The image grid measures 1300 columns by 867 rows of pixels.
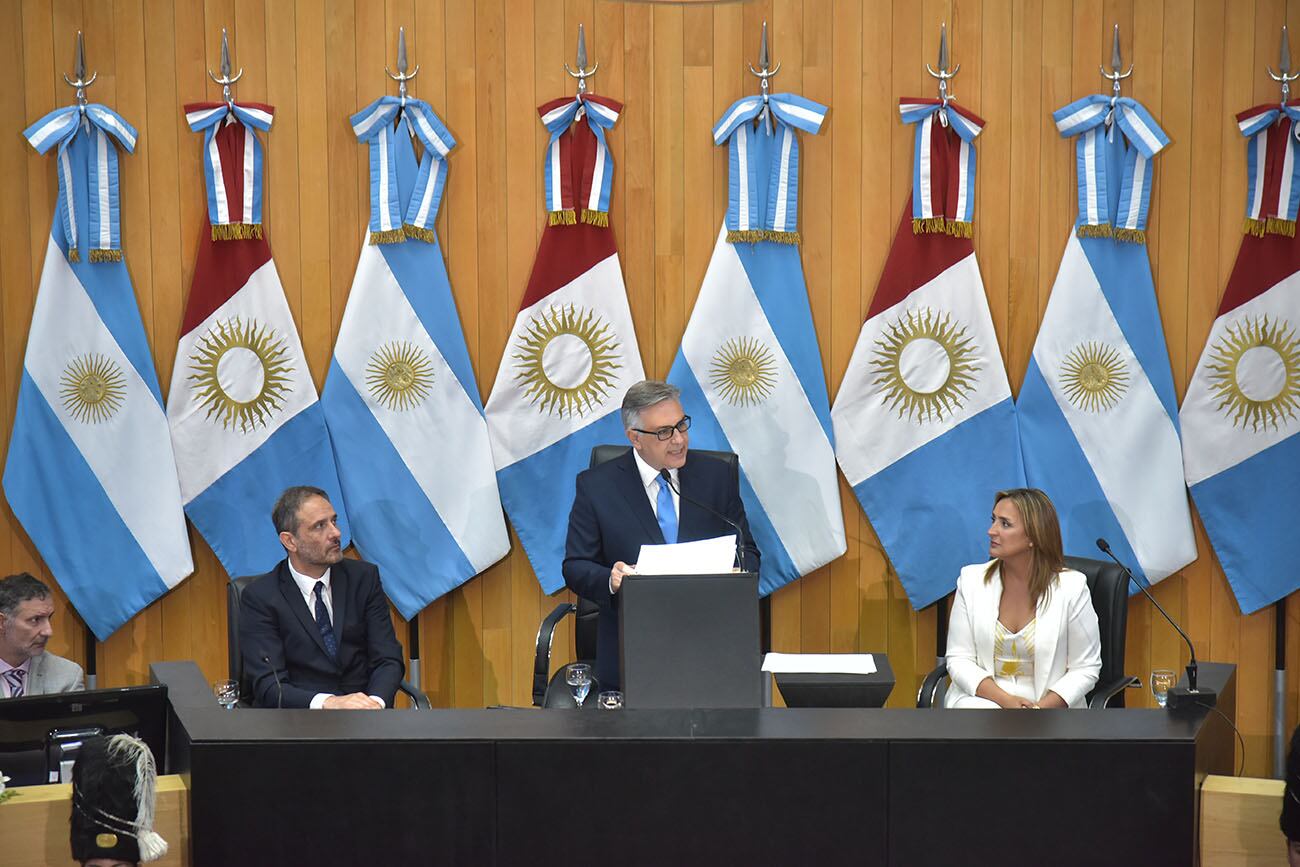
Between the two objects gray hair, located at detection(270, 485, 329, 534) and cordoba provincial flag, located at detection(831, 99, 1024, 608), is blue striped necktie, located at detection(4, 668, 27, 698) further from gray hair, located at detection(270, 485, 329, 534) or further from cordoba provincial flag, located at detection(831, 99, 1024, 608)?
cordoba provincial flag, located at detection(831, 99, 1024, 608)

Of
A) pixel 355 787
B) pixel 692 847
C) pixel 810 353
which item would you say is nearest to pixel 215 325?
pixel 810 353

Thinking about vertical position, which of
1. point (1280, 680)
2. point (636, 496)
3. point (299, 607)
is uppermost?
point (636, 496)

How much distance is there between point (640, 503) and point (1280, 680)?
2.51 meters

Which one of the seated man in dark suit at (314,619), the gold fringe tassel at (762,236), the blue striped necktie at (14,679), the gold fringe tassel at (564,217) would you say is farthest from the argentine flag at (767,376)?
the blue striped necktie at (14,679)

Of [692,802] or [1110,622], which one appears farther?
[1110,622]

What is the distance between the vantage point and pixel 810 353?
199 inches

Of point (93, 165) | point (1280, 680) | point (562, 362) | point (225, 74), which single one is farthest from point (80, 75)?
point (1280, 680)

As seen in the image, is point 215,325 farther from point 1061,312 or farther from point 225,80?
point 1061,312

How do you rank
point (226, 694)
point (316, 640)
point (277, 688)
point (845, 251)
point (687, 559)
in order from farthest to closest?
point (845, 251)
point (316, 640)
point (277, 688)
point (226, 694)
point (687, 559)

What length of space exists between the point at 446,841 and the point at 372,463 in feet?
7.89

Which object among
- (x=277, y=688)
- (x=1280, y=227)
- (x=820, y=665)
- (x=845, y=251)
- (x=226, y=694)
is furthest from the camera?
(x=845, y=251)

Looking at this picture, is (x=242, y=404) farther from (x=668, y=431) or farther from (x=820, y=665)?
(x=820, y=665)

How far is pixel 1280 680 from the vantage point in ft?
16.7

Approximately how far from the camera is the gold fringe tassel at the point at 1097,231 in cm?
494
